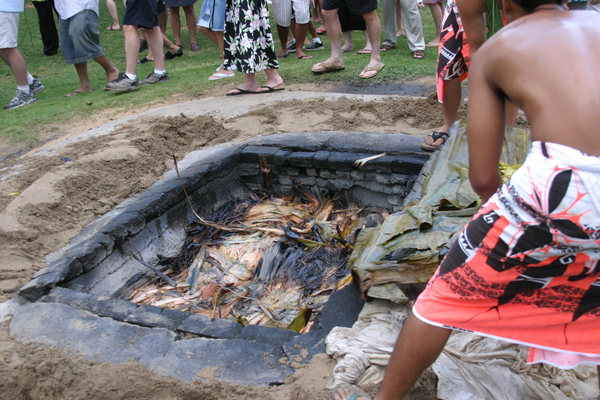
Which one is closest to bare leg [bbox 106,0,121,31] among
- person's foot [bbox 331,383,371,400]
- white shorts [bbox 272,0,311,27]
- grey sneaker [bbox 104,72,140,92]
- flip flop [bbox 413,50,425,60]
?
grey sneaker [bbox 104,72,140,92]

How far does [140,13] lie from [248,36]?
177 centimetres

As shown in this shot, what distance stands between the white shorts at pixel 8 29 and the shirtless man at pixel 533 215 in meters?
6.49

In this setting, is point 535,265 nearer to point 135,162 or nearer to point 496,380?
point 496,380

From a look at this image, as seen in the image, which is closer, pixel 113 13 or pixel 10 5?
pixel 10 5

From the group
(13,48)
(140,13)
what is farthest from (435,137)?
(13,48)

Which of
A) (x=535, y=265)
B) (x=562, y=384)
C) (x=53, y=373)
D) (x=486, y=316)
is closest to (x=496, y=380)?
(x=562, y=384)

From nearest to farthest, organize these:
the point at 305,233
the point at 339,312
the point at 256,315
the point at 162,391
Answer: the point at 162,391, the point at 339,312, the point at 256,315, the point at 305,233

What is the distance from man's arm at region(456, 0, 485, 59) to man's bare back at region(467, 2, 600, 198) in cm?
143

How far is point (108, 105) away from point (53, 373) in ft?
15.4

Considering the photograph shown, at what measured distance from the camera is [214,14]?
7.25 meters

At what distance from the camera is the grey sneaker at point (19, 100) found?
21.9 feet

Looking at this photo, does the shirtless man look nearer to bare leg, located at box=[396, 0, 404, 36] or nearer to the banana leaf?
the banana leaf

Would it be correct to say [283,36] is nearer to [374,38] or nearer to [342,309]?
[374,38]

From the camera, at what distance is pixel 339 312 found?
2.30m
